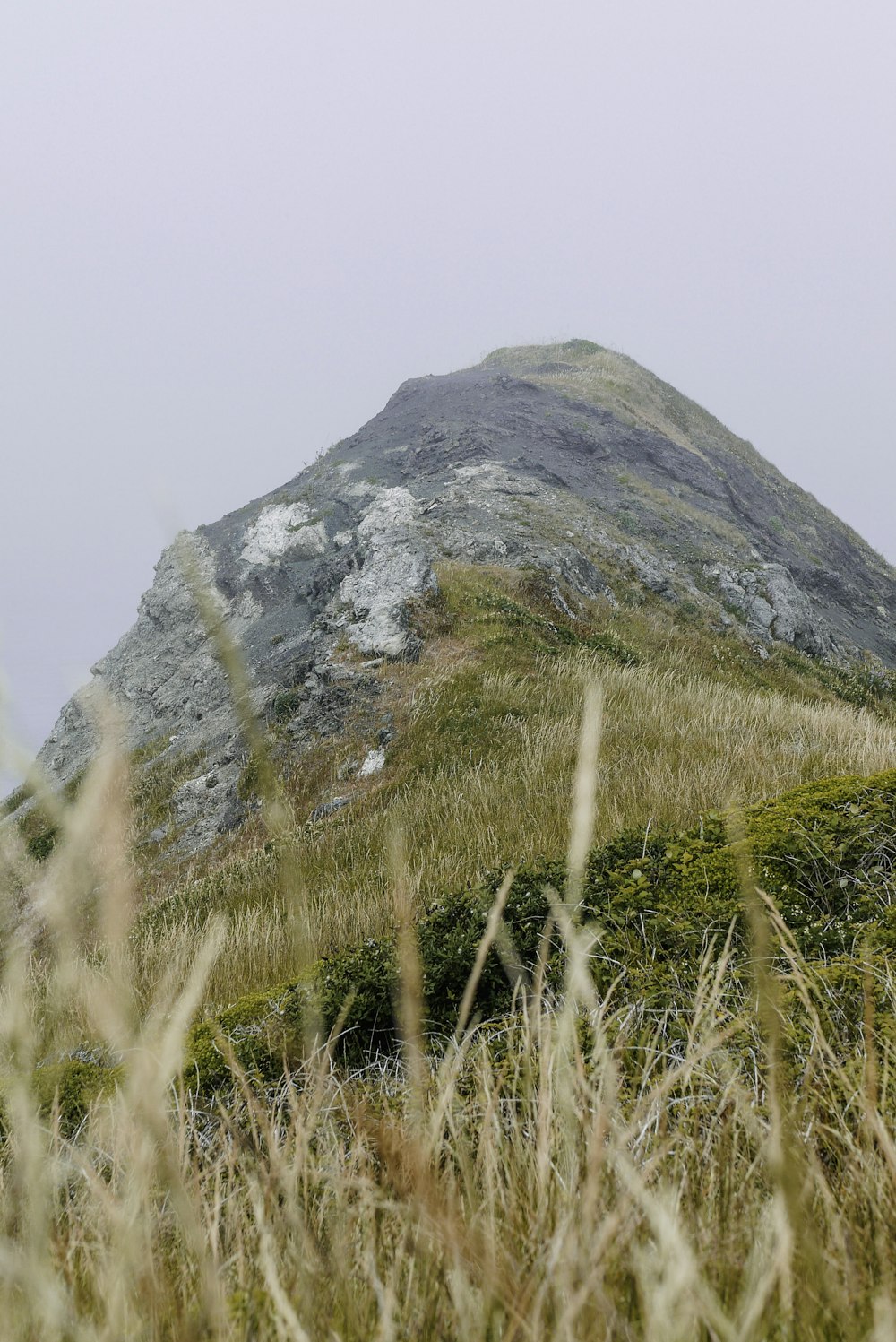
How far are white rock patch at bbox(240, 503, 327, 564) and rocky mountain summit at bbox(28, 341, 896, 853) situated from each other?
0.07m

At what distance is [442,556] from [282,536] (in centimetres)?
895

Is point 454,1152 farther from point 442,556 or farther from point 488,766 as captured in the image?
point 442,556

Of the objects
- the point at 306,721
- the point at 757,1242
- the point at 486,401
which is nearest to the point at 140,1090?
the point at 757,1242

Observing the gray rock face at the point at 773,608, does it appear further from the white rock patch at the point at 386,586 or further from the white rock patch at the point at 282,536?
the white rock patch at the point at 282,536

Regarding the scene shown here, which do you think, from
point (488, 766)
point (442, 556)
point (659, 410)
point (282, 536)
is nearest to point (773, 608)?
point (442, 556)

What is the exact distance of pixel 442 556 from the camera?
1794 centimetres

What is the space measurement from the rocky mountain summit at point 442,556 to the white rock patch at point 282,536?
2.8 inches

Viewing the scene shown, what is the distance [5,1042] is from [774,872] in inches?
161

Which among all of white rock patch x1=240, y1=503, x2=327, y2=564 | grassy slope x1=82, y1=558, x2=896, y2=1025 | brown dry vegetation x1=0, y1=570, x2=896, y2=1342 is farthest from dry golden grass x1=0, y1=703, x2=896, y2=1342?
white rock patch x1=240, y1=503, x2=327, y2=564

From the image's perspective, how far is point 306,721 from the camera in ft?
42.6

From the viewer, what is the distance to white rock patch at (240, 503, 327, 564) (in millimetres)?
24266

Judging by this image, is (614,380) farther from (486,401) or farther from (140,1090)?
(140,1090)

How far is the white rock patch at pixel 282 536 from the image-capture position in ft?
79.6

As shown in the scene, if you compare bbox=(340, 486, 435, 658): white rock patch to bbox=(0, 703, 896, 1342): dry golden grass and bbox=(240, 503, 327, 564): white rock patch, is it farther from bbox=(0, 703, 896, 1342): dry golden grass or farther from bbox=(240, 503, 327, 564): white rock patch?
bbox=(0, 703, 896, 1342): dry golden grass
